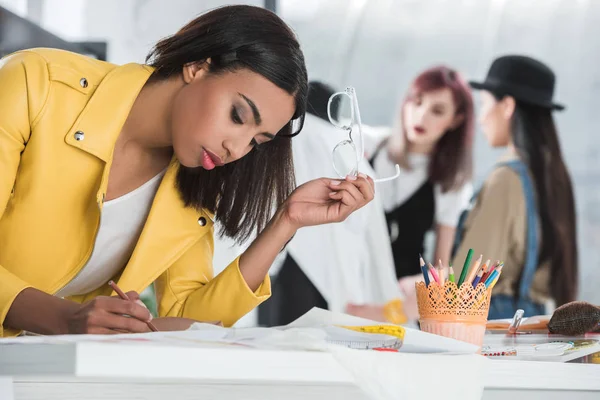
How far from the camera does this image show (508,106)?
10.1 ft

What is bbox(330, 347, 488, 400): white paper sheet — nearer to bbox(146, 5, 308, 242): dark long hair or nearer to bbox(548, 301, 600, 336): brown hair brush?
bbox(548, 301, 600, 336): brown hair brush

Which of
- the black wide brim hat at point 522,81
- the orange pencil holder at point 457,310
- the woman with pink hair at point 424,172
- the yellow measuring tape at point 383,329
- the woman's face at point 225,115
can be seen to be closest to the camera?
the yellow measuring tape at point 383,329

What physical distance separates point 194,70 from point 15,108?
28 cm

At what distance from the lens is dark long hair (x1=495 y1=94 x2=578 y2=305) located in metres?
3.05

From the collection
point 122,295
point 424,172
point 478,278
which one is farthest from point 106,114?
point 424,172

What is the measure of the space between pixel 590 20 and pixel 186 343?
2927 millimetres

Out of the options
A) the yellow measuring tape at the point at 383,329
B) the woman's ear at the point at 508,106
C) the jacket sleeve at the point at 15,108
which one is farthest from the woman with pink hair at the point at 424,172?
the yellow measuring tape at the point at 383,329

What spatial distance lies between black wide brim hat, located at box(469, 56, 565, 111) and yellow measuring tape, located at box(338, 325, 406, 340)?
7.75 feet

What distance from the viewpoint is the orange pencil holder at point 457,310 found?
915mm

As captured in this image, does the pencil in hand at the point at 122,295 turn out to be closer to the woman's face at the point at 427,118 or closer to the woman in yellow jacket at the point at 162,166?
the woman in yellow jacket at the point at 162,166

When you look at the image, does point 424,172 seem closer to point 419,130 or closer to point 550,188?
point 419,130

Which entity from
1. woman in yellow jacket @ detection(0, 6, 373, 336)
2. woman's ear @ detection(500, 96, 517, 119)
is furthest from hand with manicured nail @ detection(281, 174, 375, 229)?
woman's ear @ detection(500, 96, 517, 119)

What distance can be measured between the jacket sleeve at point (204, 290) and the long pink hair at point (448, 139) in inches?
64.4

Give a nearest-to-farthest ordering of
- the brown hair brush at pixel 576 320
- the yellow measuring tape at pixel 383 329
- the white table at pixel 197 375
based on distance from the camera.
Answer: the white table at pixel 197 375 → the yellow measuring tape at pixel 383 329 → the brown hair brush at pixel 576 320
